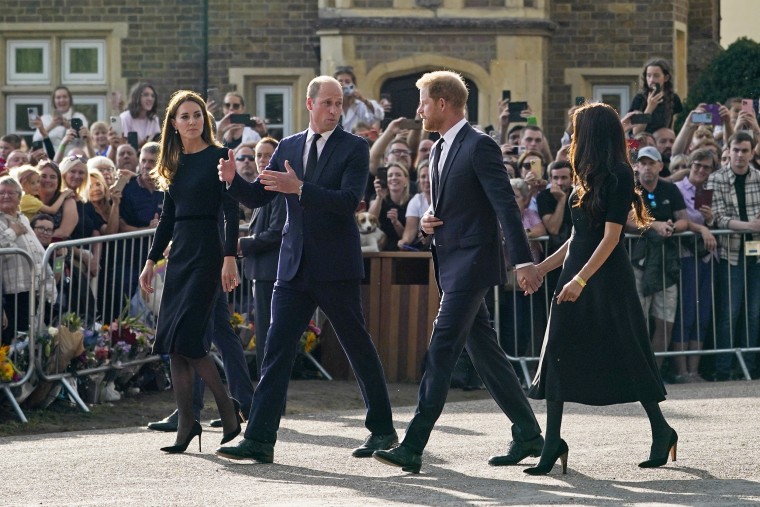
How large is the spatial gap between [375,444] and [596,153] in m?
1.98

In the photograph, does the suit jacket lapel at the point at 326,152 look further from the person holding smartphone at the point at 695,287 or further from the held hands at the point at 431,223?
the person holding smartphone at the point at 695,287

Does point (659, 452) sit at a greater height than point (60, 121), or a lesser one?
lesser

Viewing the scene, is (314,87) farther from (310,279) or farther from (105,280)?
(105,280)

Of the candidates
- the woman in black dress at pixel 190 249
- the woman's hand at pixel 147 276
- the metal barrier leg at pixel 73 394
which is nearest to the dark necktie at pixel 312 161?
the woman in black dress at pixel 190 249

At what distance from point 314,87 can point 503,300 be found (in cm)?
526

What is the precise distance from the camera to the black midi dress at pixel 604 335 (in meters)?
8.08

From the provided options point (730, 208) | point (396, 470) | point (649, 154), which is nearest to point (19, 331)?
point (396, 470)

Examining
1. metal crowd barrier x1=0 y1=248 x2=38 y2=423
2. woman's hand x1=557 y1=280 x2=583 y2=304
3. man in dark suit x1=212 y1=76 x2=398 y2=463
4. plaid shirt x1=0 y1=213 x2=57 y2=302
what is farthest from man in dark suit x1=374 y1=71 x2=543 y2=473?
plaid shirt x1=0 y1=213 x2=57 y2=302

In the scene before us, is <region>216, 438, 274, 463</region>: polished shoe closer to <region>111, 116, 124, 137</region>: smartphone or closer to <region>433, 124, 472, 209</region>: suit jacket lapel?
<region>433, 124, 472, 209</region>: suit jacket lapel

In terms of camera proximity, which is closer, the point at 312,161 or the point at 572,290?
the point at 572,290

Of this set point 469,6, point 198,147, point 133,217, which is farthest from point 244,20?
point 198,147

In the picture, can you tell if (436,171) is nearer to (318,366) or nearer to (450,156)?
(450,156)

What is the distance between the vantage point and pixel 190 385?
891 cm

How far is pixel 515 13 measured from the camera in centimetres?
2414
